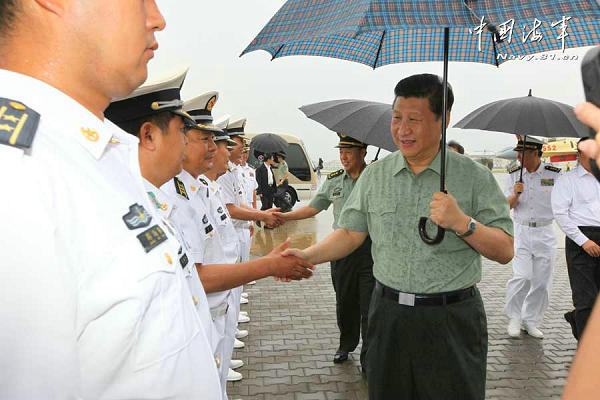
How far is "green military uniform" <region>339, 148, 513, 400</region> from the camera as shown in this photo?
227 cm

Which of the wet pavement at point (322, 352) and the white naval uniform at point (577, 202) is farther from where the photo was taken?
the white naval uniform at point (577, 202)

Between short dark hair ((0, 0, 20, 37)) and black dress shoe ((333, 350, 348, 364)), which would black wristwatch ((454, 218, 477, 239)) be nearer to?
short dark hair ((0, 0, 20, 37))

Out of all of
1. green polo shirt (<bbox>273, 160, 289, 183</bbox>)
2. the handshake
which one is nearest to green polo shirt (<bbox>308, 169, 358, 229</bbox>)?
the handshake

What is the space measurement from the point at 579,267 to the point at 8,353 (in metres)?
4.92

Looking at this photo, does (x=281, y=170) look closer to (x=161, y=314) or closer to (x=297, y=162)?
(x=297, y=162)

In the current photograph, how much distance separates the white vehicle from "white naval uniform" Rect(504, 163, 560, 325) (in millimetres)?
11489

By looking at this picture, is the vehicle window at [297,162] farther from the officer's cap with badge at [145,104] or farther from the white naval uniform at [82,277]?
the white naval uniform at [82,277]

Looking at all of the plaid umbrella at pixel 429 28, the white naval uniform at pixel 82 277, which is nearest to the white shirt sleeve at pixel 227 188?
the plaid umbrella at pixel 429 28

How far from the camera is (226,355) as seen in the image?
126 inches

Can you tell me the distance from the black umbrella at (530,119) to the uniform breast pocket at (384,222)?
2.36m

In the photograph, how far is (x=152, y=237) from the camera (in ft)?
3.23

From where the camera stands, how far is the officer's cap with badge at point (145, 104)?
1984 millimetres
